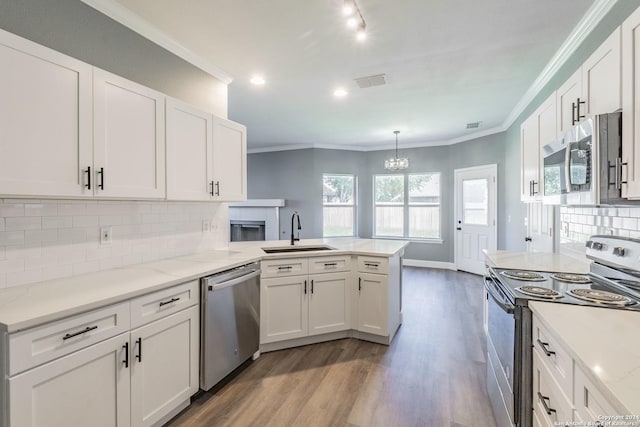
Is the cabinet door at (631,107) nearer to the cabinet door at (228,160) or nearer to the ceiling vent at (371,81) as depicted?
the ceiling vent at (371,81)

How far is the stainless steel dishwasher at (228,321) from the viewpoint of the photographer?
2070mm

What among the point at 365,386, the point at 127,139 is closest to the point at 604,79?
the point at 365,386

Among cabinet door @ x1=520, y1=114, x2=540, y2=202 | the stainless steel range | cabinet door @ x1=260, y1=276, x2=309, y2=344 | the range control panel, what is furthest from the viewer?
cabinet door @ x1=260, y1=276, x2=309, y2=344

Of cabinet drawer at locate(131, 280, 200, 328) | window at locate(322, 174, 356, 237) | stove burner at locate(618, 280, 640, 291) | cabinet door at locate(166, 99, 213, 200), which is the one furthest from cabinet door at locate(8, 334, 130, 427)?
window at locate(322, 174, 356, 237)

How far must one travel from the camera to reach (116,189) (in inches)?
73.3

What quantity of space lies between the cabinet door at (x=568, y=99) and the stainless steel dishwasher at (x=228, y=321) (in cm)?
250

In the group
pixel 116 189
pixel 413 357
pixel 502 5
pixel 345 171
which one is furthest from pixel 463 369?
pixel 345 171

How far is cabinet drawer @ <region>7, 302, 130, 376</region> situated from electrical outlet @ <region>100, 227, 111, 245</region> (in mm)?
756

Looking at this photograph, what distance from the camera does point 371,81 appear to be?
3299 millimetres

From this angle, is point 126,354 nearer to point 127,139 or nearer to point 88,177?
point 88,177

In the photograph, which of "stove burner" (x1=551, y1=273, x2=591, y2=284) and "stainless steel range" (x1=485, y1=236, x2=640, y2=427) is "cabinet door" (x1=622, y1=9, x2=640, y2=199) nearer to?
"stainless steel range" (x1=485, y1=236, x2=640, y2=427)

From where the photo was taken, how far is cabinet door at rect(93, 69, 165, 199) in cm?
177

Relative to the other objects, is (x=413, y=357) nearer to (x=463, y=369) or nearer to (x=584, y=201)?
(x=463, y=369)

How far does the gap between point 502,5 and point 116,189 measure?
9.27 ft
